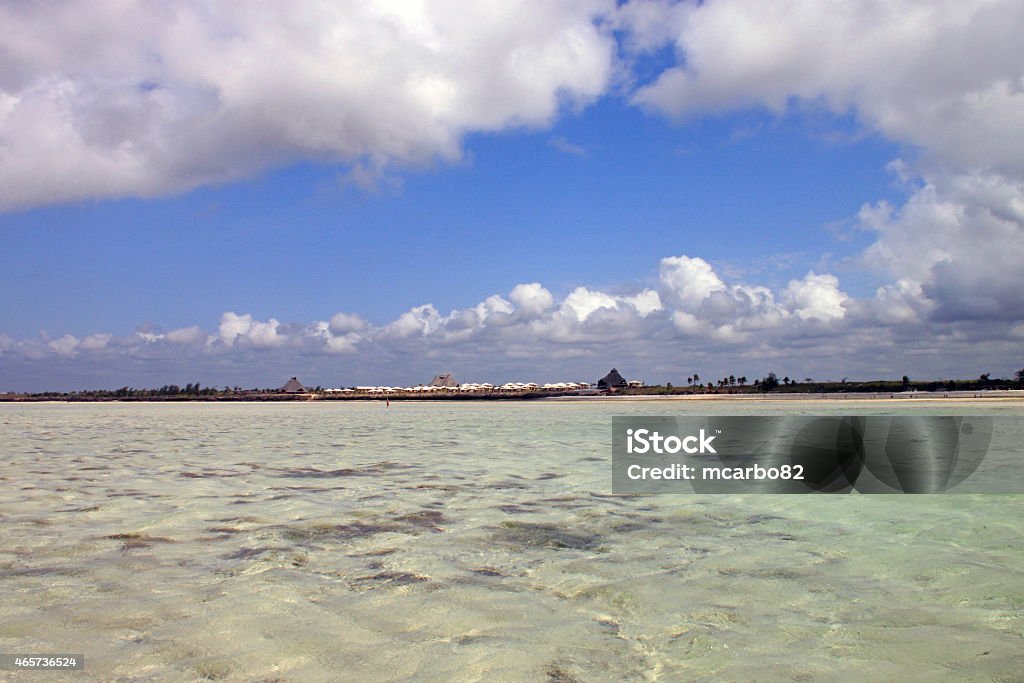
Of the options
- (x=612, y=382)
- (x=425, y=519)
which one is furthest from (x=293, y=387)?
(x=425, y=519)

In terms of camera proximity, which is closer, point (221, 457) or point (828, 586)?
point (828, 586)

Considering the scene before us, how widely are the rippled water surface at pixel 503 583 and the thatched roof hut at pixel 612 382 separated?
402 ft

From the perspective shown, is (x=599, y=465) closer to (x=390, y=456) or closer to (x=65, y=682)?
(x=390, y=456)

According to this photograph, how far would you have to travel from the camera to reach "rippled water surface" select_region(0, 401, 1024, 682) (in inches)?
165

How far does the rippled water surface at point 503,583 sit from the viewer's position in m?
4.18

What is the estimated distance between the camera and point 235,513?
9.00m

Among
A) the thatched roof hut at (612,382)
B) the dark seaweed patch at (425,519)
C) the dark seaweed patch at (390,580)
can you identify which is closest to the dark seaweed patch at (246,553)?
the dark seaweed patch at (390,580)

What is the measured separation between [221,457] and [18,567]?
1133 centimetres

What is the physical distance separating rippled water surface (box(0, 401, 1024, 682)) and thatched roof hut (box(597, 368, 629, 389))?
123m

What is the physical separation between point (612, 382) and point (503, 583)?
131m

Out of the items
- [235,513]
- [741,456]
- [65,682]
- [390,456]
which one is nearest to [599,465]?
[741,456]

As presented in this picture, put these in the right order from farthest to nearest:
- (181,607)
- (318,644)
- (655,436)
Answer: (655,436) → (181,607) → (318,644)

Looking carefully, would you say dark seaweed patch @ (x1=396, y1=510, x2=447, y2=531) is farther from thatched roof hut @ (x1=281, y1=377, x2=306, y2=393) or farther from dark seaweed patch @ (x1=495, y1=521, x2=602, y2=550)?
thatched roof hut @ (x1=281, y1=377, x2=306, y2=393)

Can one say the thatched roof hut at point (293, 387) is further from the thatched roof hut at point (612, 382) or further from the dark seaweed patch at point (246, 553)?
the dark seaweed patch at point (246, 553)
